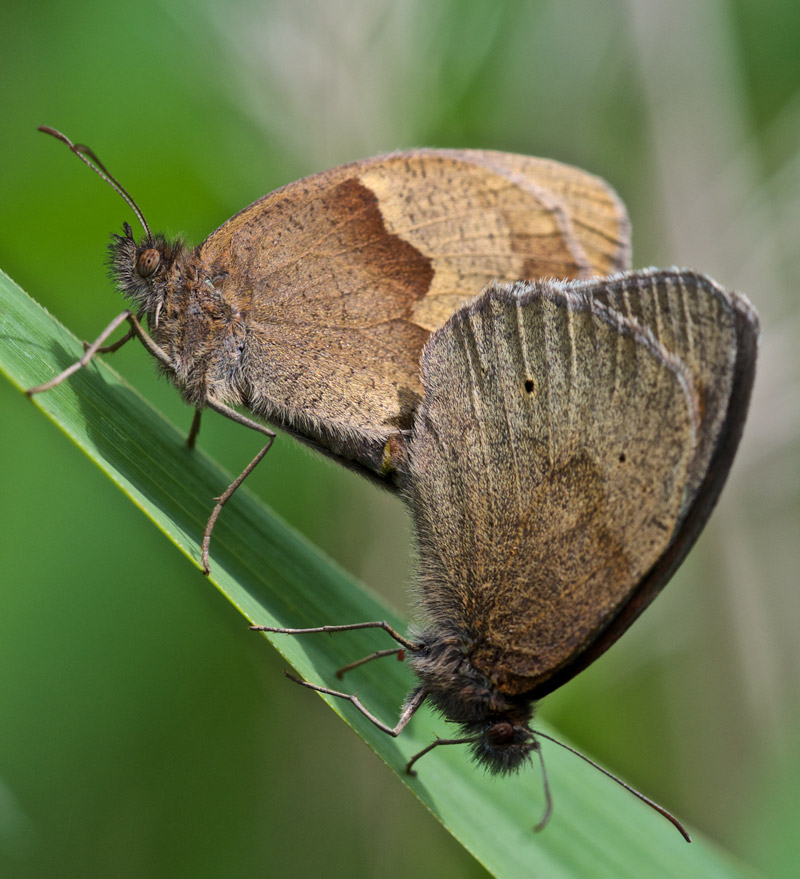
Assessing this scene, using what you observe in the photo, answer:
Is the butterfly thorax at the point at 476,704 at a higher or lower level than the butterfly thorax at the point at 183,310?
lower

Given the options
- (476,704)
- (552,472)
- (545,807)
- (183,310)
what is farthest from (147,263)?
(545,807)

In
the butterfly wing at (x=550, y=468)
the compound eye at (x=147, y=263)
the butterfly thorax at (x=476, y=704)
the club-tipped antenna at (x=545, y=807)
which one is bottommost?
the club-tipped antenna at (x=545, y=807)

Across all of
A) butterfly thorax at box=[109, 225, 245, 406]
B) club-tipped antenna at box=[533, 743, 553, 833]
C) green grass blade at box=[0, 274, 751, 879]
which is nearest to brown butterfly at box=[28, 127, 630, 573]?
butterfly thorax at box=[109, 225, 245, 406]

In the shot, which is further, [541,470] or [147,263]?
[147,263]

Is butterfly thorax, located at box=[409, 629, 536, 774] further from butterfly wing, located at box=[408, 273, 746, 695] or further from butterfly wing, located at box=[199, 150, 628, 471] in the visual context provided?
butterfly wing, located at box=[199, 150, 628, 471]

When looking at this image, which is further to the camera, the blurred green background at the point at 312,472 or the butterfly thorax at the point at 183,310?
the blurred green background at the point at 312,472

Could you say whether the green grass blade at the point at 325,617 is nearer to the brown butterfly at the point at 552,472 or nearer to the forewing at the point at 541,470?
the brown butterfly at the point at 552,472

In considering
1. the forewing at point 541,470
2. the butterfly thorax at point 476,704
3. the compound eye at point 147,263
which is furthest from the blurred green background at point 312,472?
the butterfly thorax at point 476,704

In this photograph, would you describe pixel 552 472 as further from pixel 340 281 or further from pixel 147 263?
pixel 147 263
